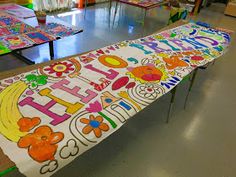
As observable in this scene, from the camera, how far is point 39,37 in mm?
2045

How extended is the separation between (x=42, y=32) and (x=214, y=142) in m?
1.87

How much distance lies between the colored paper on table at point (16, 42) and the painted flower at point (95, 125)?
1079mm

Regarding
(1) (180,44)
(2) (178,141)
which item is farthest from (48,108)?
(1) (180,44)

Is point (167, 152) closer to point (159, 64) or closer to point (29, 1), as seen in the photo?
point (159, 64)

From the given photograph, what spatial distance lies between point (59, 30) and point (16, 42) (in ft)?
1.63

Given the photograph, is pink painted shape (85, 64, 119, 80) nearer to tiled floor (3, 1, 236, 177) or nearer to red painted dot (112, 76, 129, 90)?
red painted dot (112, 76, 129, 90)

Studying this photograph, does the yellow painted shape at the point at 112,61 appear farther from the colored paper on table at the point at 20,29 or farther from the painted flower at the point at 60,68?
the colored paper on table at the point at 20,29

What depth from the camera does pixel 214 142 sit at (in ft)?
6.27

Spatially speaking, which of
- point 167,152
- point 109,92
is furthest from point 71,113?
point 167,152

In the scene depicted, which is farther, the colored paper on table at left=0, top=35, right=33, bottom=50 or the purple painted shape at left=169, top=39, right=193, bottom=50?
the purple painted shape at left=169, top=39, right=193, bottom=50

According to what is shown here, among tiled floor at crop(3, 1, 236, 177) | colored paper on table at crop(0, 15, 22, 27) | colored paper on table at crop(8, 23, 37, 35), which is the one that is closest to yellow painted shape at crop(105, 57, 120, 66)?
tiled floor at crop(3, 1, 236, 177)

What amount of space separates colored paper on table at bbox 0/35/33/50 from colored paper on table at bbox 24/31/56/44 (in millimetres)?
52

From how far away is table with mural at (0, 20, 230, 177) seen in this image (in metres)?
0.94

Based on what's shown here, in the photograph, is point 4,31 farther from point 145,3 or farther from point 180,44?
point 145,3
